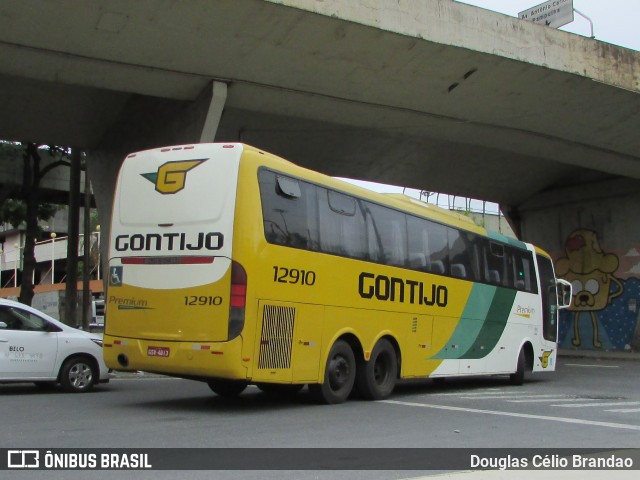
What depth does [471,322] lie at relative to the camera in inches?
570

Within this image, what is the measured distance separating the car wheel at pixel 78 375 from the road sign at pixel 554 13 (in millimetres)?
15256

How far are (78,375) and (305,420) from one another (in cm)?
522

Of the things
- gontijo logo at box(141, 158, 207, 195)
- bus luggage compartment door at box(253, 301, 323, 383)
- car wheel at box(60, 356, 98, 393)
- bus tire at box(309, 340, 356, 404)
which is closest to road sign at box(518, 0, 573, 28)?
bus tire at box(309, 340, 356, 404)

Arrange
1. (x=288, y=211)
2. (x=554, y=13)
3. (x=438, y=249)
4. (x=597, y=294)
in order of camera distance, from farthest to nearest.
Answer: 1. (x=597, y=294)
2. (x=554, y=13)
3. (x=438, y=249)
4. (x=288, y=211)

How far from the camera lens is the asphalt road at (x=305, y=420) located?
7688 millimetres

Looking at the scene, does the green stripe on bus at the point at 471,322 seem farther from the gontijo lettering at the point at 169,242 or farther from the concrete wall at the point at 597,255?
the concrete wall at the point at 597,255

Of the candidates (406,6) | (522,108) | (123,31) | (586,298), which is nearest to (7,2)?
(123,31)

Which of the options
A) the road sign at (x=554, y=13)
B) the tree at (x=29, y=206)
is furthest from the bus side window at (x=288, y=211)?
the tree at (x=29, y=206)

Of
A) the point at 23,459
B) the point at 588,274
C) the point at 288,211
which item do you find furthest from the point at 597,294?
the point at 23,459

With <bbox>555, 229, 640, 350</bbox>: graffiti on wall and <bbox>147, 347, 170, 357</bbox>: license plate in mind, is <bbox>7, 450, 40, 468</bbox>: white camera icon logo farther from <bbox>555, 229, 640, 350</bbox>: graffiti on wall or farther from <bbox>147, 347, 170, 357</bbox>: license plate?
<bbox>555, 229, 640, 350</bbox>: graffiti on wall

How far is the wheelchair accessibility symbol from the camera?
33.9 ft

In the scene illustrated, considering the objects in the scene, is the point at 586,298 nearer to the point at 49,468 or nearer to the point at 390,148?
the point at 390,148

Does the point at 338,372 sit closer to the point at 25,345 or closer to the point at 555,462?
the point at 555,462

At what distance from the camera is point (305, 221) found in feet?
34.5
